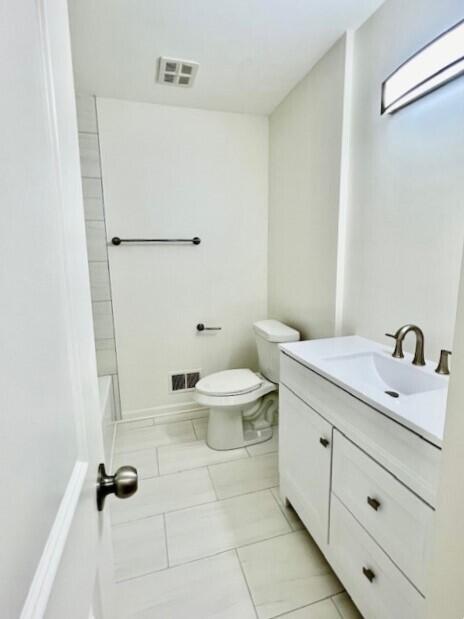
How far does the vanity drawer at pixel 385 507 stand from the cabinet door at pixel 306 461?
0.08m

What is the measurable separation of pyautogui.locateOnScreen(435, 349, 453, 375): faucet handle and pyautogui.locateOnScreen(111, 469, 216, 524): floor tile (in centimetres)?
127

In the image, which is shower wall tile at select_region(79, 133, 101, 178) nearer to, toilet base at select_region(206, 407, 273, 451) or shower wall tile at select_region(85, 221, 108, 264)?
shower wall tile at select_region(85, 221, 108, 264)

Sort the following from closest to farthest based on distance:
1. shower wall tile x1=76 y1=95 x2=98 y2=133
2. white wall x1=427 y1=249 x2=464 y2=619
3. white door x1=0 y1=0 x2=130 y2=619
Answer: white door x1=0 y1=0 x2=130 y2=619, white wall x1=427 y1=249 x2=464 y2=619, shower wall tile x1=76 y1=95 x2=98 y2=133

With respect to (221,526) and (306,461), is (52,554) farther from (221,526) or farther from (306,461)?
(221,526)

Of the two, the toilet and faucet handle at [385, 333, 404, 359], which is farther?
the toilet

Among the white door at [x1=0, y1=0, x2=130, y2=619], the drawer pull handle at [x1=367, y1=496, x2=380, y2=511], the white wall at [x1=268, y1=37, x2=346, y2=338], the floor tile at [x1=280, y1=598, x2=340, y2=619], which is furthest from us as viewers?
the white wall at [x1=268, y1=37, x2=346, y2=338]

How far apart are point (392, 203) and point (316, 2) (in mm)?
921

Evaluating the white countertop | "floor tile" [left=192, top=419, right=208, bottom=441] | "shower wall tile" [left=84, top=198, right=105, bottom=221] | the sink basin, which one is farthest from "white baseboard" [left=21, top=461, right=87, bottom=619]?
"shower wall tile" [left=84, top=198, right=105, bottom=221]

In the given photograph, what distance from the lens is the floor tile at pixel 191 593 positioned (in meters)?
1.15

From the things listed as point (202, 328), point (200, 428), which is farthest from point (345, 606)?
point (202, 328)

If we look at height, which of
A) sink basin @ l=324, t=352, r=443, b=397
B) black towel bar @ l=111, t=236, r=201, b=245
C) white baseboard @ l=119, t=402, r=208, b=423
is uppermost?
black towel bar @ l=111, t=236, r=201, b=245

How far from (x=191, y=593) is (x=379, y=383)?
43.8 inches

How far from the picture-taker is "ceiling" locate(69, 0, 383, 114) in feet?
4.56

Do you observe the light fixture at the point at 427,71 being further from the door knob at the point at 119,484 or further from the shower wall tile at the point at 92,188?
the shower wall tile at the point at 92,188
